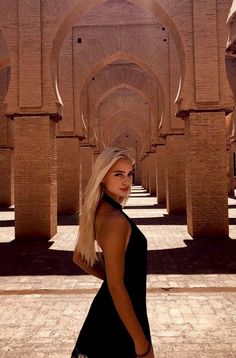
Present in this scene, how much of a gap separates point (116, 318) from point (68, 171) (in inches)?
511

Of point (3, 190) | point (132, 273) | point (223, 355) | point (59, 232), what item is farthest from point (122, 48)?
point (132, 273)

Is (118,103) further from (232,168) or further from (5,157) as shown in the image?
(5,157)

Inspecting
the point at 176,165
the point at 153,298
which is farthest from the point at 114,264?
the point at 176,165

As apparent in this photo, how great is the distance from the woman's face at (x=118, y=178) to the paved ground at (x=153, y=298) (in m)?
2.21

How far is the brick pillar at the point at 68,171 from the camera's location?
47.3ft

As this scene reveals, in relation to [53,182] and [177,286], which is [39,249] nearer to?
[53,182]

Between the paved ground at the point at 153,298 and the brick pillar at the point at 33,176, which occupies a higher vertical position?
the brick pillar at the point at 33,176

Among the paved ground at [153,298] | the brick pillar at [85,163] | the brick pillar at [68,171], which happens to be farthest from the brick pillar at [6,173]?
the paved ground at [153,298]

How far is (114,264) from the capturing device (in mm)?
1611

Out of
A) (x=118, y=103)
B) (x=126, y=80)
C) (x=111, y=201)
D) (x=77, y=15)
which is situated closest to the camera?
(x=111, y=201)

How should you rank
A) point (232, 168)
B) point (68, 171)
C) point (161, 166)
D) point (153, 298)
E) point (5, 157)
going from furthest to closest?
1. point (232, 168)
2. point (5, 157)
3. point (161, 166)
4. point (68, 171)
5. point (153, 298)

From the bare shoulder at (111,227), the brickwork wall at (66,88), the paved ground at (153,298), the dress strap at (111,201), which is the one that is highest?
the brickwork wall at (66,88)

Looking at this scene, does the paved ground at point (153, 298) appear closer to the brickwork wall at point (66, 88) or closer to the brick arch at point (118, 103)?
the brickwork wall at point (66, 88)

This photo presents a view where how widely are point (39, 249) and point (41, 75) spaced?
13.6 ft
